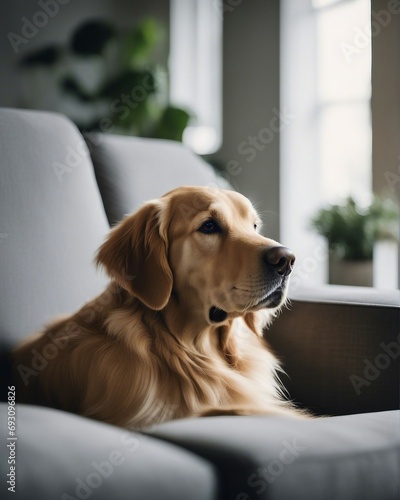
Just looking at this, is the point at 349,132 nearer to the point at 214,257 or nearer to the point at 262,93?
the point at 262,93

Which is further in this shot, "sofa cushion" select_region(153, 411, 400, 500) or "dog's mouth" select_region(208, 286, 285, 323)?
"dog's mouth" select_region(208, 286, 285, 323)

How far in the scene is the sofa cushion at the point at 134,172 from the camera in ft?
6.57

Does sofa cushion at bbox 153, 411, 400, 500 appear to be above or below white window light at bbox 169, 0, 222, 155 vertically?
below

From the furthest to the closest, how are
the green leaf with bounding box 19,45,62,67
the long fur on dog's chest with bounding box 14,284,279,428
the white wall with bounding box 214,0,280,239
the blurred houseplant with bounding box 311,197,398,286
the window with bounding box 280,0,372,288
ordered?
1. the green leaf with bounding box 19,45,62,67
2. the white wall with bounding box 214,0,280,239
3. the window with bounding box 280,0,372,288
4. the blurred houseplant with bounding box 311,197,398,286
5. the long fur on dog's chest with bounding box 14,284,279,428

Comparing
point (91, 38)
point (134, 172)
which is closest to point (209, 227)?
point (134, 172)

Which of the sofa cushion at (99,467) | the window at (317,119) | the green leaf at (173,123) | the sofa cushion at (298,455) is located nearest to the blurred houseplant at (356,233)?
the window at (317,119)

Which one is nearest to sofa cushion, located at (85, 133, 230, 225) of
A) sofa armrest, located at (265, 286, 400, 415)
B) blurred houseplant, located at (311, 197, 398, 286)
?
sofa armrest, located at (265, 286, 400, 415)

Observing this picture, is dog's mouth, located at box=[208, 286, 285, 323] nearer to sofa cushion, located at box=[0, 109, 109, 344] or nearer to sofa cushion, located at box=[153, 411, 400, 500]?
sofa cushion, located at box=[153, 411, 400, 500]

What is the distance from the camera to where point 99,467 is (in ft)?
2.69

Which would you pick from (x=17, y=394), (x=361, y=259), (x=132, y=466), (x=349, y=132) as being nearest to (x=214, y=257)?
(x=17, y=394)

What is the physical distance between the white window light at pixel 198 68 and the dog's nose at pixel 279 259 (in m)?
4.13

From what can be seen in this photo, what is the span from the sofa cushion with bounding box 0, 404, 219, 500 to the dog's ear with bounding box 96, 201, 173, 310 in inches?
20.4

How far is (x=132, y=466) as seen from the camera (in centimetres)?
83

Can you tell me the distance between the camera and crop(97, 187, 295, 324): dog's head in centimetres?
139
